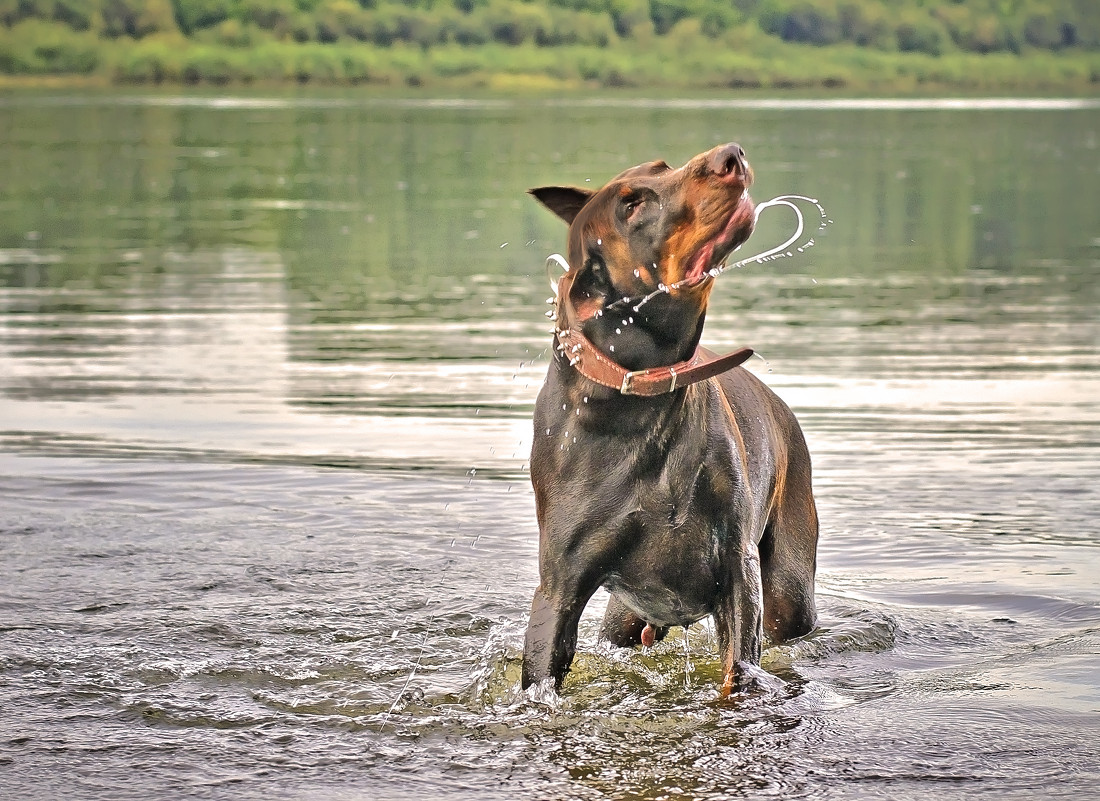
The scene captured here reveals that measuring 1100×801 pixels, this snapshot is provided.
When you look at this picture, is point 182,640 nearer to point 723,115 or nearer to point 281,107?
point 723,115

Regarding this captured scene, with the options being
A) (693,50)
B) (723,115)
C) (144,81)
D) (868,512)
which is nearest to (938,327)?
(868,512)

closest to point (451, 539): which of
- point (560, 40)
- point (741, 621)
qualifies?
point (741, 621)

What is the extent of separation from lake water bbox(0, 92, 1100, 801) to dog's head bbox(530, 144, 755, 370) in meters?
1.34

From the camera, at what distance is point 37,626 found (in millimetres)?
6988

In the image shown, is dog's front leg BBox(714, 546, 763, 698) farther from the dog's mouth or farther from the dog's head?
the dog's mouth

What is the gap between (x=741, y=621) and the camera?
5.56 m

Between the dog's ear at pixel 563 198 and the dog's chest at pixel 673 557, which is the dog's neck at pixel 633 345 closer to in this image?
the dog's ear at pixel 563 198

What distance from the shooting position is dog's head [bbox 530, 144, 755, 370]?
489cm

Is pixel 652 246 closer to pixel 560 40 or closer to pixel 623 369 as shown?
pixel 623 369

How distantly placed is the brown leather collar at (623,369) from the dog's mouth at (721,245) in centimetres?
28

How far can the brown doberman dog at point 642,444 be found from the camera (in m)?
5.16

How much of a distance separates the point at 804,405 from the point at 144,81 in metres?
107

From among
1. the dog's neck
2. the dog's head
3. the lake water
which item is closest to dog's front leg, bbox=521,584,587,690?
the lake water

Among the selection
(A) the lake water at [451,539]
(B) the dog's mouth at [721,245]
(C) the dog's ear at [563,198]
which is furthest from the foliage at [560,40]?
(B) the dog's mouth at [721,245]
